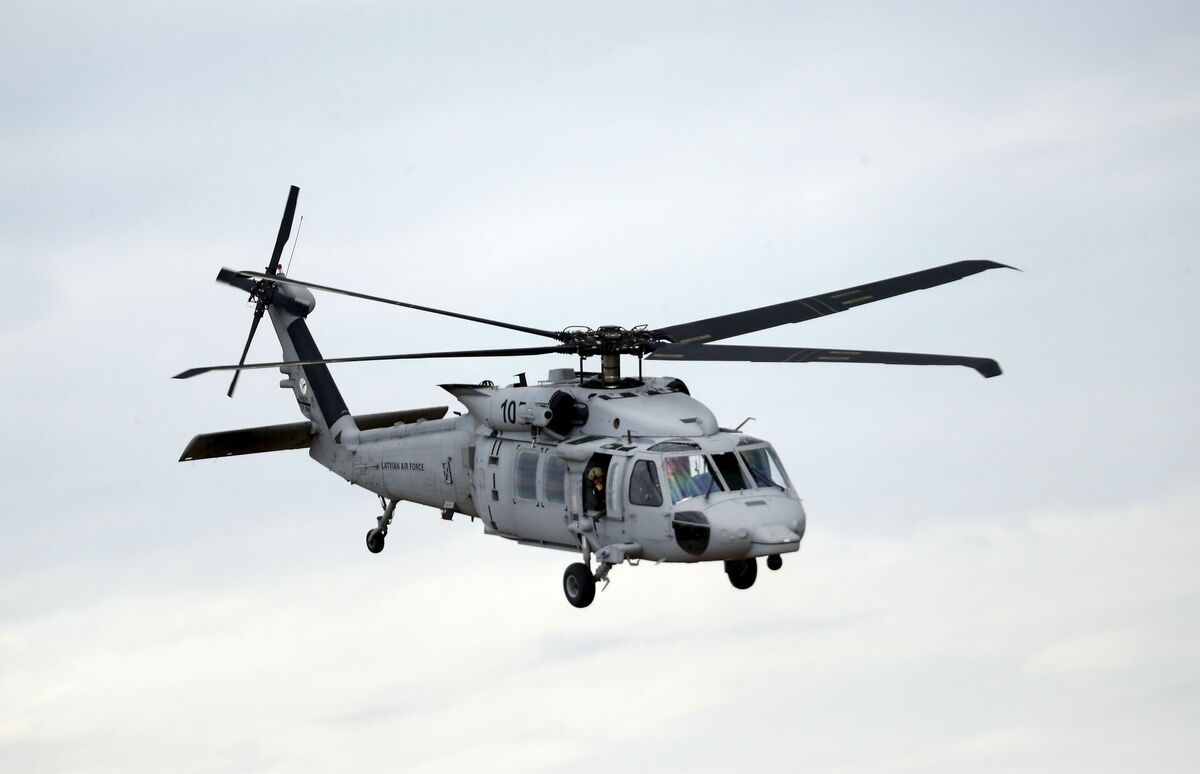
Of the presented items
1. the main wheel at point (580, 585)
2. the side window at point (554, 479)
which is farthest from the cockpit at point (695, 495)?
the main wheel at point (580, 585)

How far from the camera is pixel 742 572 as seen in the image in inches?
871

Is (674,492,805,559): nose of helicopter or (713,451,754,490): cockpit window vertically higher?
(713,451,754,490): cockpit window

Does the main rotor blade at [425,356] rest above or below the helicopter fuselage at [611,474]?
above

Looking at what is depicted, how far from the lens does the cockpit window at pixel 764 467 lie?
21.0 meters

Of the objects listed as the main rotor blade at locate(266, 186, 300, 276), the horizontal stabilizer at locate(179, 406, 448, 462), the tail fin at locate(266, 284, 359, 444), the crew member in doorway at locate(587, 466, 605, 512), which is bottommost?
the crew member in doorway at locate(587, 466, 605, 512)

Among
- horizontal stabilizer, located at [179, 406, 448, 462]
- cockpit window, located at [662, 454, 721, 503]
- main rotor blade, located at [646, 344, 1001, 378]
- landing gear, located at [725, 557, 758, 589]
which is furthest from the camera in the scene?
horizontal stabilizer, located at [179, 406, 448, 462]

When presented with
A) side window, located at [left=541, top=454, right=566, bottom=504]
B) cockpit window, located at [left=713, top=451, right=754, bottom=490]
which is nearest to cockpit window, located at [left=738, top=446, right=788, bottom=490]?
cockpit window, located at [left=713, top=451, right=754, bottom=490]

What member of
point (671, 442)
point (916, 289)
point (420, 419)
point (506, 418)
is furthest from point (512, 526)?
point (916, 289)

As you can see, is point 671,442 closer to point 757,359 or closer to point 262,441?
point 757,359

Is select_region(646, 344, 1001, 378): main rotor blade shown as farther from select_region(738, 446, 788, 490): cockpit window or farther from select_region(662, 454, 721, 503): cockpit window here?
select_region(662, 454, 721, 503): cockpit window

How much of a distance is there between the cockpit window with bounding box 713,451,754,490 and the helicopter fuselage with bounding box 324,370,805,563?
0.04 feet

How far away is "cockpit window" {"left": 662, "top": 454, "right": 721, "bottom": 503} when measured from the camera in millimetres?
20547

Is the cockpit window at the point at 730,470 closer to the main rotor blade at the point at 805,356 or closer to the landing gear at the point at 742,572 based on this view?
the main rotor blade at the point at 805,356

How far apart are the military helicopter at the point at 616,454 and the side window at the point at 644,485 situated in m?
0.02
